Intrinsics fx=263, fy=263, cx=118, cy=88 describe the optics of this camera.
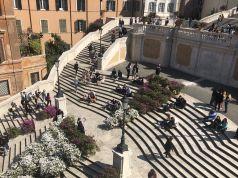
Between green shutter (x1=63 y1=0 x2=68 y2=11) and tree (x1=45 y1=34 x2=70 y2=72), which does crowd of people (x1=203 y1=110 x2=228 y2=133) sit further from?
green shutter (x1=63 y1=0 x2=68 y2=11)

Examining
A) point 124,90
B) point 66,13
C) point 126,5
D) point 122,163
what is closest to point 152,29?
point 124,90

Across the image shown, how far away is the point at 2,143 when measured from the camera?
19578 millimetres

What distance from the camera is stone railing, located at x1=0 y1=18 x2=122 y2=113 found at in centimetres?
2559

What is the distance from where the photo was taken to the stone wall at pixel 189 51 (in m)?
23.6

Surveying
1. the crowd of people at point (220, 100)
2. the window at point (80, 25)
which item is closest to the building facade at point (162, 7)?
the window at point (80, 25)

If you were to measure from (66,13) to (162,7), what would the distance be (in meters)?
14.6

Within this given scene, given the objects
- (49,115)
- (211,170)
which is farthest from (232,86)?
(49,115)

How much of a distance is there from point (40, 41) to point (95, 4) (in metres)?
11.2

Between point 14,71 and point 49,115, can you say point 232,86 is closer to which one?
point 49,115

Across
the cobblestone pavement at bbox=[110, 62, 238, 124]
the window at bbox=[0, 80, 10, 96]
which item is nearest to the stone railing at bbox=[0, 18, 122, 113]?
the window at bbox=[0, 80, 10, 96]

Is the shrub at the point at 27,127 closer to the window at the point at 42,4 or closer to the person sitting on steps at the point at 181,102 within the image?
the person sitting on steps at the point at 181,102

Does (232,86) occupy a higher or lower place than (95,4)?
lower

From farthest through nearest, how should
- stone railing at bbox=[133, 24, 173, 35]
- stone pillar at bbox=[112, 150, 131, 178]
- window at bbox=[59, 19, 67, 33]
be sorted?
window at bbox=[59, 19, 67, 33] < stone railing at bbox=[133, 24, 173, 35] < stone pillar at bbox=[112, 150, 131, 178]

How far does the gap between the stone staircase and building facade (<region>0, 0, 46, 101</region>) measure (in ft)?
37.9
